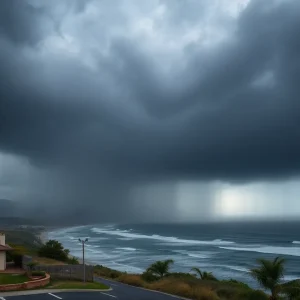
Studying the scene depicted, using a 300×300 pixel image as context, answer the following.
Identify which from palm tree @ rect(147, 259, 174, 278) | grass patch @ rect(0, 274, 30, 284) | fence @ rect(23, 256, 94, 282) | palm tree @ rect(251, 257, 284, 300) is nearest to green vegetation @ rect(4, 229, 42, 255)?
fence @ rect(23, 256, 94, 282)

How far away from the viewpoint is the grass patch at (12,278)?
29.3 metres

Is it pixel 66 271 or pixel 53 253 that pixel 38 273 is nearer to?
pixel 66 271

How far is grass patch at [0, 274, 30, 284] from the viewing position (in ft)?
96.0

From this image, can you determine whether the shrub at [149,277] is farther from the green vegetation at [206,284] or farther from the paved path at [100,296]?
the paved path at [100,296]

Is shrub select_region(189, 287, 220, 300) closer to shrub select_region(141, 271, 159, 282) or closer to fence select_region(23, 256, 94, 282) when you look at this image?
shrub select_region(141, 271, 159, 282)

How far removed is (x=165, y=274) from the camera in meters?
38.6

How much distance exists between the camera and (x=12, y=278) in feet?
101

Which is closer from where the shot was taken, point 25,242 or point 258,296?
point 258,296

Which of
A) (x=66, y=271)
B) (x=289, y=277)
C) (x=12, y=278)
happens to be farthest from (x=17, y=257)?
(x=289, y=277)

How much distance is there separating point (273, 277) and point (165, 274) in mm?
20680

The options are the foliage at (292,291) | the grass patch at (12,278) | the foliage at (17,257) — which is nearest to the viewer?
the foliage at (292,291)

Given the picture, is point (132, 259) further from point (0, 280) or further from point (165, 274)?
point (0, 280)

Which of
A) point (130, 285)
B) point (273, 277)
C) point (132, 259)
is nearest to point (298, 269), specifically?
point (132, 259)

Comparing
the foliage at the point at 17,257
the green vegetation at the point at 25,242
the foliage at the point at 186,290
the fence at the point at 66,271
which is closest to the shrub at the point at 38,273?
the fence at the point at 66,271
